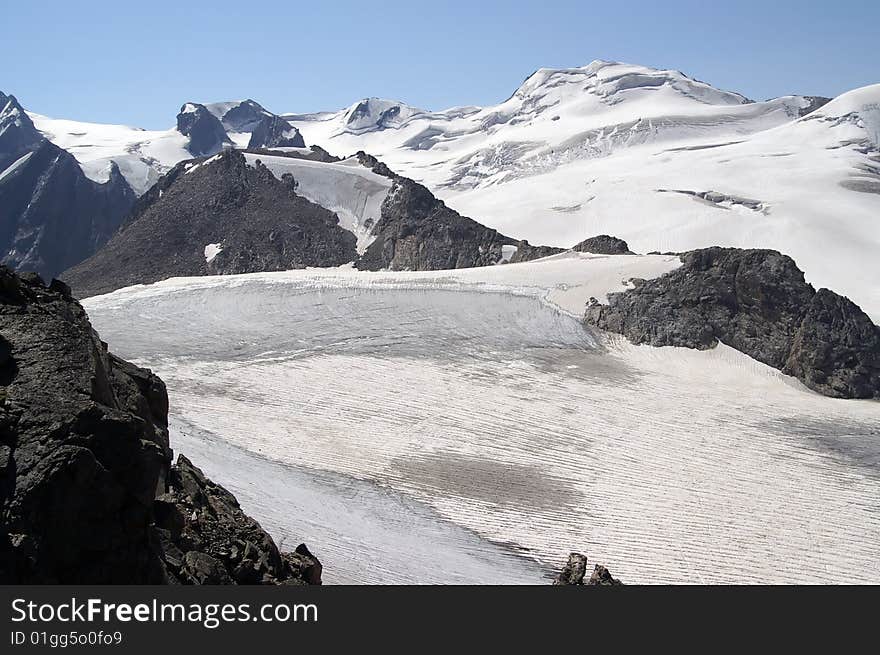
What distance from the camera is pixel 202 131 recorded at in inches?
5285

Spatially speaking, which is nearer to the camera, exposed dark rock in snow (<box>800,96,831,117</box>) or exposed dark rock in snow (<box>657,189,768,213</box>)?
exposed dark rock in snow (<box>657,189,768,213</box>)

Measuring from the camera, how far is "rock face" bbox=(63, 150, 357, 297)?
48.9m

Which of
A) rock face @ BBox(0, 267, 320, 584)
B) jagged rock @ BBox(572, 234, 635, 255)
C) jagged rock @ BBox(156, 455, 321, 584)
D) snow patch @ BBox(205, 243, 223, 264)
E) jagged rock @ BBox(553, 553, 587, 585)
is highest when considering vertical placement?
jagged rock @ BBox(572, 234, 635, 255)

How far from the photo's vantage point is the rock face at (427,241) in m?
46.4

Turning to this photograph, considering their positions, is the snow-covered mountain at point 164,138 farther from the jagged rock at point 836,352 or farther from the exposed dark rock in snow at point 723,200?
the jagged rock at point 836,352

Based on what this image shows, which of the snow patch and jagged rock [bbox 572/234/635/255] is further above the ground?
jagged rock [bbox 572/234/635/255]

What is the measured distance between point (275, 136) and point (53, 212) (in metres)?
37.3

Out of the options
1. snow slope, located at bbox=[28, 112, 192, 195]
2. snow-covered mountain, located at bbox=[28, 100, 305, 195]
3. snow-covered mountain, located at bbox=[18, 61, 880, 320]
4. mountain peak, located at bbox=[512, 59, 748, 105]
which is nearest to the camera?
snow-covered mountain, located at bbox=[18, 61, 880, 320]

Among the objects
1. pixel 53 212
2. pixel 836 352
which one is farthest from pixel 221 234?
pixel 53 212

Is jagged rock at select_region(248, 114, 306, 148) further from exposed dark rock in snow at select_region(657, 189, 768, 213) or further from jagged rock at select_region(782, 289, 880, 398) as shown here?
jagged rock at select_region(782, 289, 880, 398)

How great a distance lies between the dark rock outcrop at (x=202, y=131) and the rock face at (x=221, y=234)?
7529cm

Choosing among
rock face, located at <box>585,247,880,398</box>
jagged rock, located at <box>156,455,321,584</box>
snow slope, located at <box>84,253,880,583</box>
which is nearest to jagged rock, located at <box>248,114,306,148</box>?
snow slope, located at <box>84,253,880,583</box>

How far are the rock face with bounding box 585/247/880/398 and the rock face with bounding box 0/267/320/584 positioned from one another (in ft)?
76.4

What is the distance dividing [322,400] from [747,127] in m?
128
